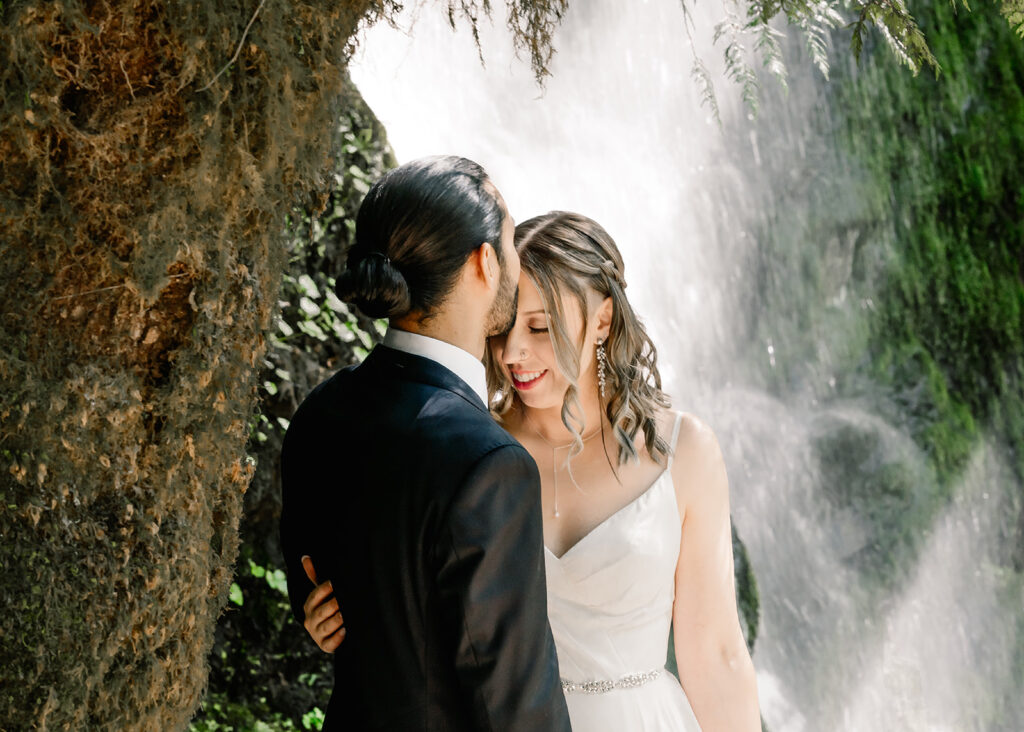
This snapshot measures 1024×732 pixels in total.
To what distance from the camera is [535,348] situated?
9.25ft

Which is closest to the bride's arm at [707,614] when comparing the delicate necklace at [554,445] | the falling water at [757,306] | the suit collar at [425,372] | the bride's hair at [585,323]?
the bride's hair at [585,323]

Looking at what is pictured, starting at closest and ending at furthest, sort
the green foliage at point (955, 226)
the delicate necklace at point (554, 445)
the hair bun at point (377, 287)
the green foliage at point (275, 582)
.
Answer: the hair bun at point (377, 287) → the delicate necklace at point (554, 445) → the green foliage at point (275, 582) → the green foliage at point (955, 226)

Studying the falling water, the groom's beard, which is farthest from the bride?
the falling water

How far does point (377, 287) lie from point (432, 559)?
52cm

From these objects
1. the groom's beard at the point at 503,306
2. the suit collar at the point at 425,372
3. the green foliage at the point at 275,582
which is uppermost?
the groom's beard at the point at 503,306

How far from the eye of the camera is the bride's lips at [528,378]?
2.83 m

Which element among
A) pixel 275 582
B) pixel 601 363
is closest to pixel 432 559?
pixel 601 363

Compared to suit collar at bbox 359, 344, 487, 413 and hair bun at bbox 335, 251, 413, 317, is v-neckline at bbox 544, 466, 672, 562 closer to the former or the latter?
suit collar at bbox 359, 344, 487, 413

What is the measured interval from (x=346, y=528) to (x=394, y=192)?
0.66 meters

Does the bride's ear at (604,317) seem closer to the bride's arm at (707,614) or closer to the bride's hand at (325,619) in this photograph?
the bride's arm at (707,614)

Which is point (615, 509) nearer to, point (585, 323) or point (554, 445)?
point (554, 445)

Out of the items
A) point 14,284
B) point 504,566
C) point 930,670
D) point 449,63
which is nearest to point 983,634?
point 930,670

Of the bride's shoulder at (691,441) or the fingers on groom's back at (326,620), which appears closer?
the fingers on groom's back at (326,620)

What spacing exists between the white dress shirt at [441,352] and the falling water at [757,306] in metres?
5.88
